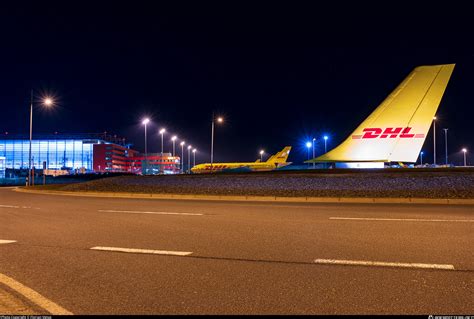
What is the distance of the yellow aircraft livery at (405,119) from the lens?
18562mm

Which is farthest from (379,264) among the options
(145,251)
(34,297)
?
(34,297)

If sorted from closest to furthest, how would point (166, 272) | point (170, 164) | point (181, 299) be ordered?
1. point (181, 299)
2. point (166, 272)
3. point (170, 164)

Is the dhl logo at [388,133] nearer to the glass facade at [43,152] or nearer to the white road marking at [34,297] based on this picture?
the white road marking at [34,297]

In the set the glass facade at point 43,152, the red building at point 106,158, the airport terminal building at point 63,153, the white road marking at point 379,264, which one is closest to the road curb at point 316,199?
the white road marking at point 379,264

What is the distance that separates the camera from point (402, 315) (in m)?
3.49

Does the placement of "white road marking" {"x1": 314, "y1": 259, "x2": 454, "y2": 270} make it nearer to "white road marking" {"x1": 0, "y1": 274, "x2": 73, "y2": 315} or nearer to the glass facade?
"white road marking" {"x1": 0, "y1": 274, "x2": 73, "y2": 315}

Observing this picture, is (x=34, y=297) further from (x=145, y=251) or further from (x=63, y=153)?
(x=63, y=153)

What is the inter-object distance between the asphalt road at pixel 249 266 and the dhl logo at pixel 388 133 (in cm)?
1032

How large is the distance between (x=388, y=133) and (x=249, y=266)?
16360mm

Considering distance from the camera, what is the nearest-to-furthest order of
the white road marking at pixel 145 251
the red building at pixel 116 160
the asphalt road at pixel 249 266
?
the asphalt road at pixel 249 266, the white road marking at pixel 145 251, the red building at pixel 116 160

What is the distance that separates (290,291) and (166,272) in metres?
1.74

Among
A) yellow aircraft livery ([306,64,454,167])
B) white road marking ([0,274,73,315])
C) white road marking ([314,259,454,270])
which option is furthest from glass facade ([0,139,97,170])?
white road marking ([314,259,454,270])

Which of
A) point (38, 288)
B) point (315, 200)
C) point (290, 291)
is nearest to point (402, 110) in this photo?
point (315, 200)

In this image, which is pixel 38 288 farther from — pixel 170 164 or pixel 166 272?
pixel 170 164
